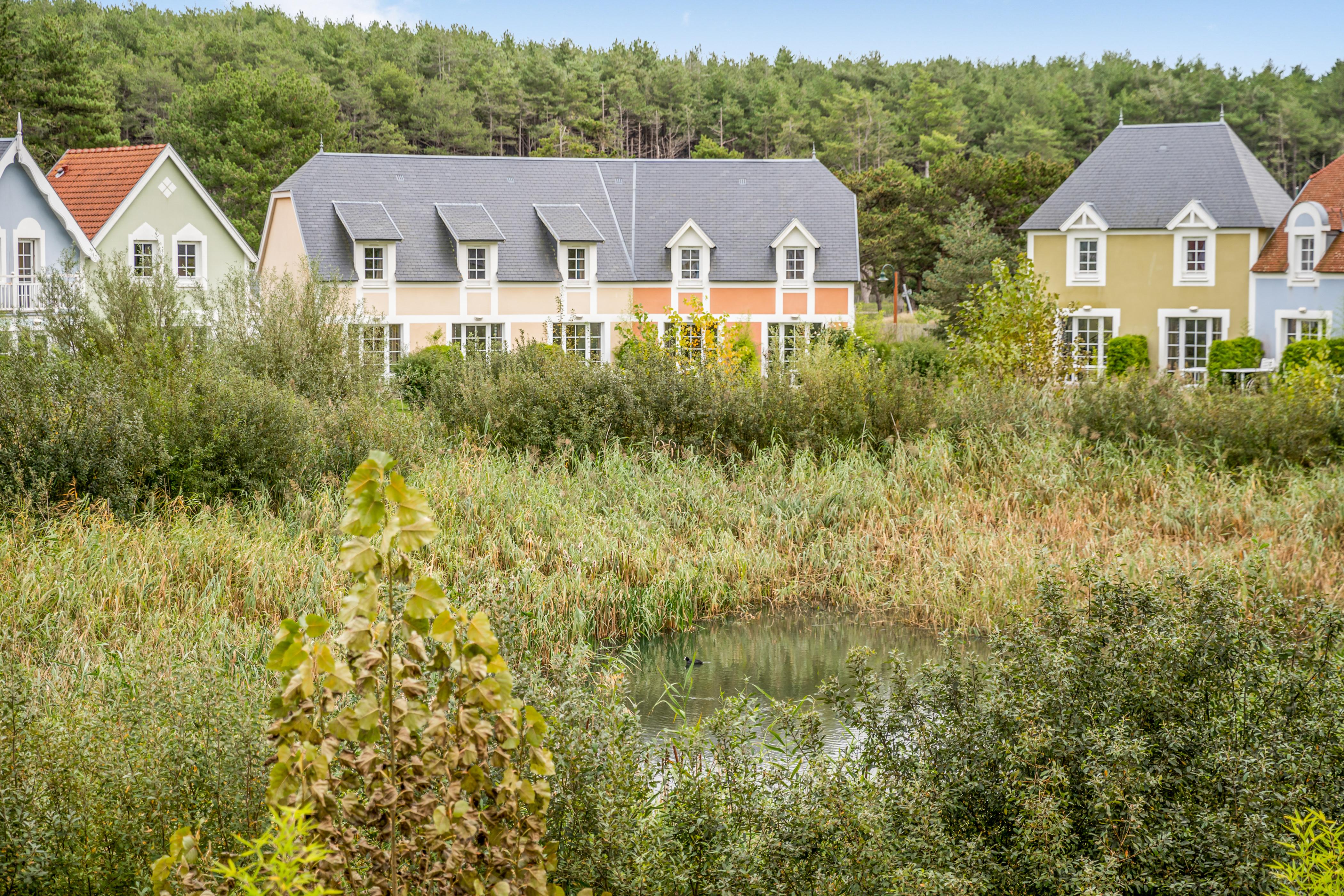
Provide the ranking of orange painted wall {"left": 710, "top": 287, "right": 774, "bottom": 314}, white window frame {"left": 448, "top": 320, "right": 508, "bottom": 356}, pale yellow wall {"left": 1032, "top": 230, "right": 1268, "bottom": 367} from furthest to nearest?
orange painted wall {"left": 710, "top": 287, "right": 774, "bottom": 314}
white window frame {"left": 448, "top": 320, "right": 508, "bottom": 356}
pale yellow wall {"left": 1032, "top": 230, "right": 1268, "bottom": 367}

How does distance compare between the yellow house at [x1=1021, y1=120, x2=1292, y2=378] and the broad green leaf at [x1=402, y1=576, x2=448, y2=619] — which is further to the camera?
the yellow house at [x1=1021, y1=120, x2=1292, y2=378]

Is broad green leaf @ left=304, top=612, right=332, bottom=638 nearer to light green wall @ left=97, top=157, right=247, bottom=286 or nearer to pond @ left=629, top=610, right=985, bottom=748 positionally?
pond @ left=629, top=610, right=985, bottom=748

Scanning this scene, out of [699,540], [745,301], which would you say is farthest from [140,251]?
[699,540]

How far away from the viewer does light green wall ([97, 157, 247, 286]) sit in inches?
1053

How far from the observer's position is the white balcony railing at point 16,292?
22594 millimetres

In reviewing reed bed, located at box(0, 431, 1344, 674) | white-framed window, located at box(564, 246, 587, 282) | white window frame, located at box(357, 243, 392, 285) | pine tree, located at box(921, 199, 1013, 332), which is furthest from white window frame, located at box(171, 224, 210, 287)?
pine tree, located at box(921, 199, 1013, 332)

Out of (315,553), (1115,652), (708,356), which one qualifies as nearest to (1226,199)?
(708,356)

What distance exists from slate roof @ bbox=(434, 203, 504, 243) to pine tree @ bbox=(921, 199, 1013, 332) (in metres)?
14.5

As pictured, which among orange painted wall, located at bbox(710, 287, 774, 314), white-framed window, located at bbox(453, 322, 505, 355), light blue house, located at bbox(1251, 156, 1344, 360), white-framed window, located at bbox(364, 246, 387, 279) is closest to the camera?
light blue house, located at bbox(1251, 156, 1344, 360)

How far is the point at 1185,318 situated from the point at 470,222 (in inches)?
691

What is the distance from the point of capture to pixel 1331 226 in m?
25.1

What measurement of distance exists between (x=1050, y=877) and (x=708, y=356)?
36.5 feet

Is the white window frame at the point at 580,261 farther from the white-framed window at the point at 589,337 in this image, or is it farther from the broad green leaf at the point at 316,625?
the broad green leaf at the point at 316,625

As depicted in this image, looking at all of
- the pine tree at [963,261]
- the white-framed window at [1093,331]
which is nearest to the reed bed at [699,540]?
Answer: the white-framed window at [1093,331]
